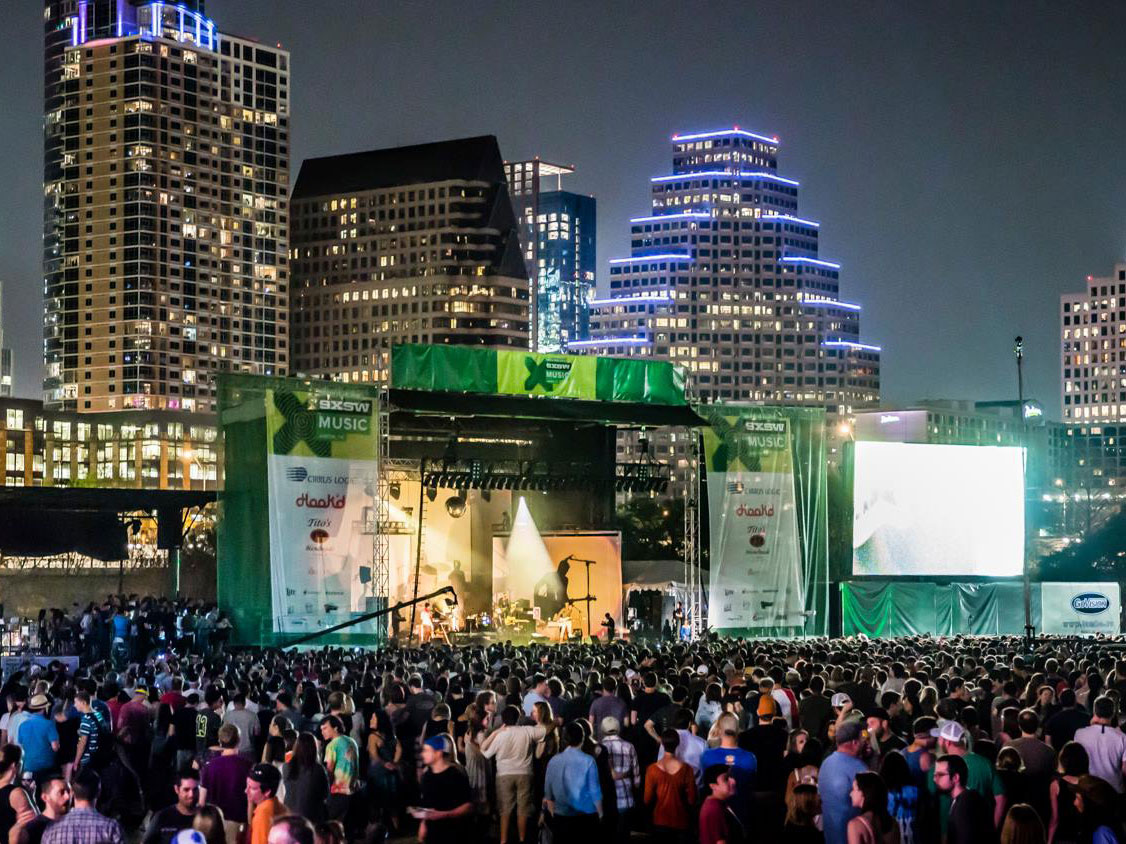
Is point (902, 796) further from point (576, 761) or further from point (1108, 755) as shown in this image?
point (576, 761)

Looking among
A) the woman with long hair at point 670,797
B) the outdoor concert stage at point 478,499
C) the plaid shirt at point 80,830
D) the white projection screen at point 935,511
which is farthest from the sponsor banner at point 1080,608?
the plaid shirt at point 80,830

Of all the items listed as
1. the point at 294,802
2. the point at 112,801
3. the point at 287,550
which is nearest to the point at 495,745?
the point at 294,802

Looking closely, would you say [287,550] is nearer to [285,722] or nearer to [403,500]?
[403,500]

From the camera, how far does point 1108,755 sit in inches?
478

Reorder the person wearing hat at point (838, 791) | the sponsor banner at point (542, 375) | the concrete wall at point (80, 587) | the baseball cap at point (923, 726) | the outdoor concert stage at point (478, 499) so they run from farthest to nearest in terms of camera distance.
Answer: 1. the concrete wall at point (80, 587)
2. the sponsor banner at point (542, 375)
3. the outdoor concert stage at point (478, 499)
4. the baseball cap at point (923, 726)
5. the person wearing hat at point (838, 791)

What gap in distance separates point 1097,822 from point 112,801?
8.10 metres

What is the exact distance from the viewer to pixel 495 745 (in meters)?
13.2

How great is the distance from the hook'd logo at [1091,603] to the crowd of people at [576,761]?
24683 mm

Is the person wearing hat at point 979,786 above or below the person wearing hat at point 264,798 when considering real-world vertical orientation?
below

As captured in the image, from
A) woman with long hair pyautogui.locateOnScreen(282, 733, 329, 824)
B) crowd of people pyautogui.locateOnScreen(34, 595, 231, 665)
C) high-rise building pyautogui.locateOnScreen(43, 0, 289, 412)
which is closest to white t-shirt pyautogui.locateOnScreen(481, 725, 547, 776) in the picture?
woman with long hair pyautogui.locateOnScreen(282, 733, 329, 824)

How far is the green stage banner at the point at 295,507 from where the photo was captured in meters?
37.6

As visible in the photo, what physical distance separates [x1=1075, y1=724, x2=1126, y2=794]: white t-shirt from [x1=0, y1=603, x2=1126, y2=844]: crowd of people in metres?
0.02

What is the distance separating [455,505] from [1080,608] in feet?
53.1

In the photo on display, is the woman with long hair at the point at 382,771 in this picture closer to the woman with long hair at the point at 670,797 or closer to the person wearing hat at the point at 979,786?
the woman with long hair at the point at 670,797
